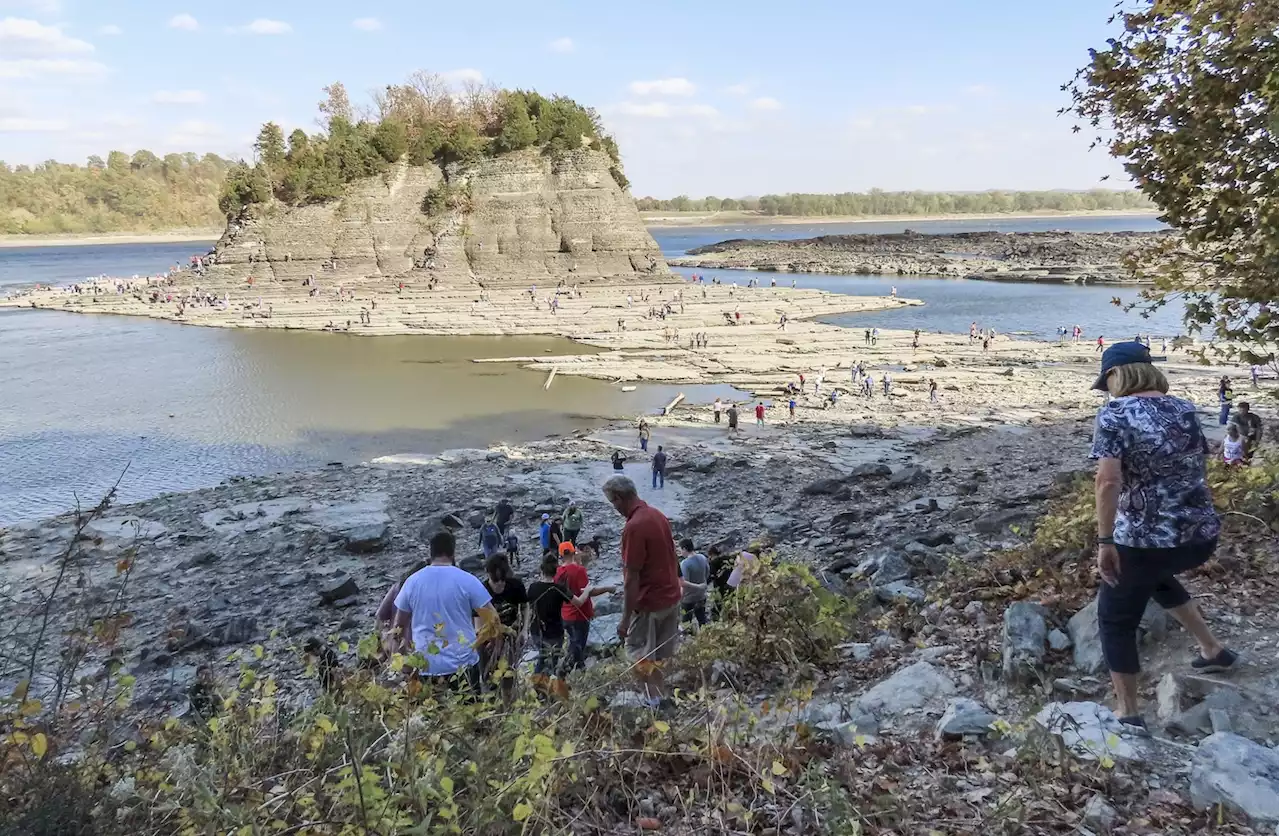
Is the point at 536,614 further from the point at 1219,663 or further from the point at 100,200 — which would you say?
the point at 100,200

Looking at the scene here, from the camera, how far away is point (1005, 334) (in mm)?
40531

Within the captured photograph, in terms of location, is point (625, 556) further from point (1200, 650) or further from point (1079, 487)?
point (1079, 487)

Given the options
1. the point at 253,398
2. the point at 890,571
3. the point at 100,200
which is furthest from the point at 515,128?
the point at 100,200

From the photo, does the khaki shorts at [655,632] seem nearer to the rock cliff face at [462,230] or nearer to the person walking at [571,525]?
the person walking at [571,525]

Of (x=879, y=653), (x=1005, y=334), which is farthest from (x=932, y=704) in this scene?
(x=1005, y=334)

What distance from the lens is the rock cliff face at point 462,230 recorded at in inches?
2280

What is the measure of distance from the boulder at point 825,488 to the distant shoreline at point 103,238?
16452 cm

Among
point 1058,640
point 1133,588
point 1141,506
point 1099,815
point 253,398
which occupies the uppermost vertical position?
point 1141,506

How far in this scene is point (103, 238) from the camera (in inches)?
6216

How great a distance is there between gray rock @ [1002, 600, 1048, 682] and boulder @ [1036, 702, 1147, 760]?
545mm

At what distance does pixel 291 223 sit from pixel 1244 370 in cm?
5579

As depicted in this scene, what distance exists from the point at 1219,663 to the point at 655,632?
2.87 metres

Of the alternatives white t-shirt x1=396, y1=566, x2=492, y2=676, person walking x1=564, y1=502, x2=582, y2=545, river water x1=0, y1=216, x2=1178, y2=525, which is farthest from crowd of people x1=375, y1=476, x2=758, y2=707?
river water x1=0, y1=216, x2=1178, y2=525

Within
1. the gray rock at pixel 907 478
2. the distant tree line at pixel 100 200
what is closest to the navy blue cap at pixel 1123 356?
the gray rock at pixel 907 478
